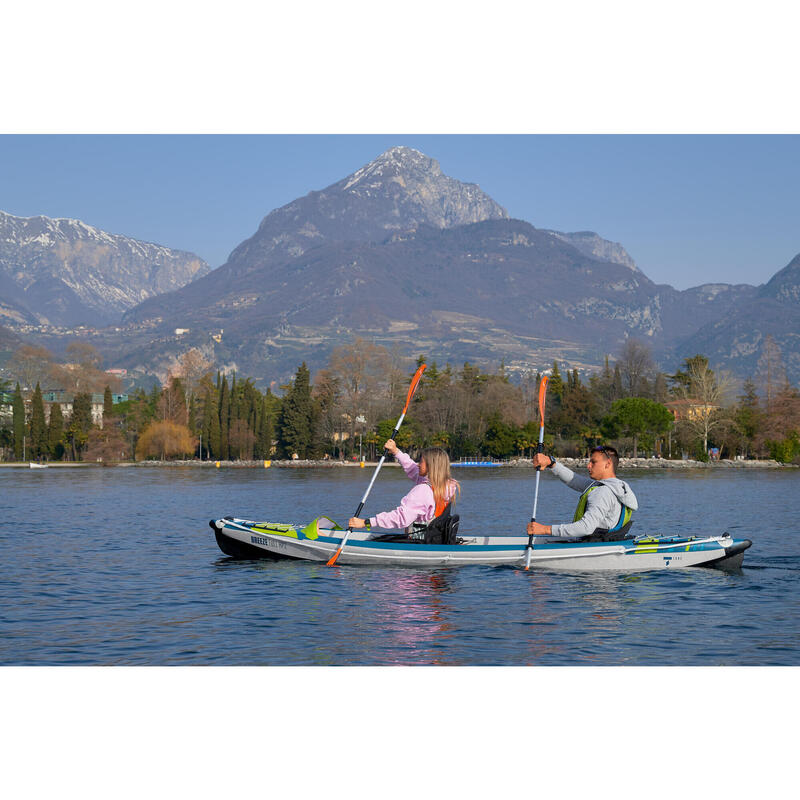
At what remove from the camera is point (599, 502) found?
622 inches

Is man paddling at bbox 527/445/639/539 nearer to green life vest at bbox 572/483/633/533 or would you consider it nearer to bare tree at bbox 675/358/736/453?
green life vest at bbox 572/483/633/533

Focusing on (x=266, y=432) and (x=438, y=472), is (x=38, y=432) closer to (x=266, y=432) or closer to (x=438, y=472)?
(x=266, y=432)

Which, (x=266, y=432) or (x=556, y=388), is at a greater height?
(x=556, y=388)

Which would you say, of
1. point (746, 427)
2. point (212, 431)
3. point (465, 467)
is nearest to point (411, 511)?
point (465, 467)

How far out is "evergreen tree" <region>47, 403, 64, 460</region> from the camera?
105625mm

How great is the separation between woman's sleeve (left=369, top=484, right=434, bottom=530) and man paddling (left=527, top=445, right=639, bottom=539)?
1.69 meters

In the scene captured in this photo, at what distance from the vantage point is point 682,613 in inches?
536

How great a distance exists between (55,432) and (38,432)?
1.68 m

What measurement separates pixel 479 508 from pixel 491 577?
70.5ft

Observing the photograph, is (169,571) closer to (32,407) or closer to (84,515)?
(84,515)

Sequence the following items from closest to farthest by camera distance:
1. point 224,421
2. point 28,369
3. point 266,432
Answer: point 224,421 → point 266,432 → point 28,369

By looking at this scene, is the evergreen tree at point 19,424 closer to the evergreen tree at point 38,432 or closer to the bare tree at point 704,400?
the evergreen tree at point 38,432

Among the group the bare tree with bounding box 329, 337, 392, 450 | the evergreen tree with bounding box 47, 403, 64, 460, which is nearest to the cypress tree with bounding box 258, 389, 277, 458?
the bare tree with bounding box 329, 337, 392, 450
